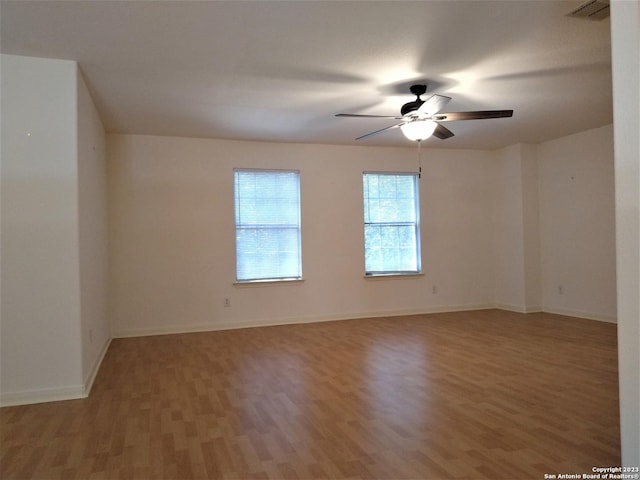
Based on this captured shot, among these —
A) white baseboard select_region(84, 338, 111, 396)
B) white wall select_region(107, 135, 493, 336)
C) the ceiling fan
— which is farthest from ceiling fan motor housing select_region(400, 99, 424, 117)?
white baseboard select_region(84, 338, 111, 396)

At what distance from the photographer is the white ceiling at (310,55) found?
286 cm

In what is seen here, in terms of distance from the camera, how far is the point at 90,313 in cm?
407

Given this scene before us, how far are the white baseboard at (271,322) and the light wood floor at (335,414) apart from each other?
82cm

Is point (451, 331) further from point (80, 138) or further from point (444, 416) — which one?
point (80, 138)

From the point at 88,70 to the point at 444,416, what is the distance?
3648 millimetres

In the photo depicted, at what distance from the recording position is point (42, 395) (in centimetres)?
339

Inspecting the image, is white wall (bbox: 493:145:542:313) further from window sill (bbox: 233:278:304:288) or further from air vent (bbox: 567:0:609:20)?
air vent (bbox: 567:0:609:20)

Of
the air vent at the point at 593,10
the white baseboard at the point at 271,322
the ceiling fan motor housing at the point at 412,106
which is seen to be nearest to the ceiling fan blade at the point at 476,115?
the ceiling fan motor housing at the point at 412,106

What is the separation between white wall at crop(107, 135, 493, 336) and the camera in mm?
5926

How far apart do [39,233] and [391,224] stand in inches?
191

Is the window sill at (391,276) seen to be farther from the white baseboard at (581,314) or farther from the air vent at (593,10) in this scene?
the air vent at (593,10)

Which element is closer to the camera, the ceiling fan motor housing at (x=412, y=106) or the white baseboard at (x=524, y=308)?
the ceiling fan motor housing at (x=412, y=106)

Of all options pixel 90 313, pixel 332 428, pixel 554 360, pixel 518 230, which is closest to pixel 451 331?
pixel 554 360

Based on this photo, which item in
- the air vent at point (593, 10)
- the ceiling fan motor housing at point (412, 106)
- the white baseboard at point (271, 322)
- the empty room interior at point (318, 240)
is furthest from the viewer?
the white baseboard at point (271, 322)
